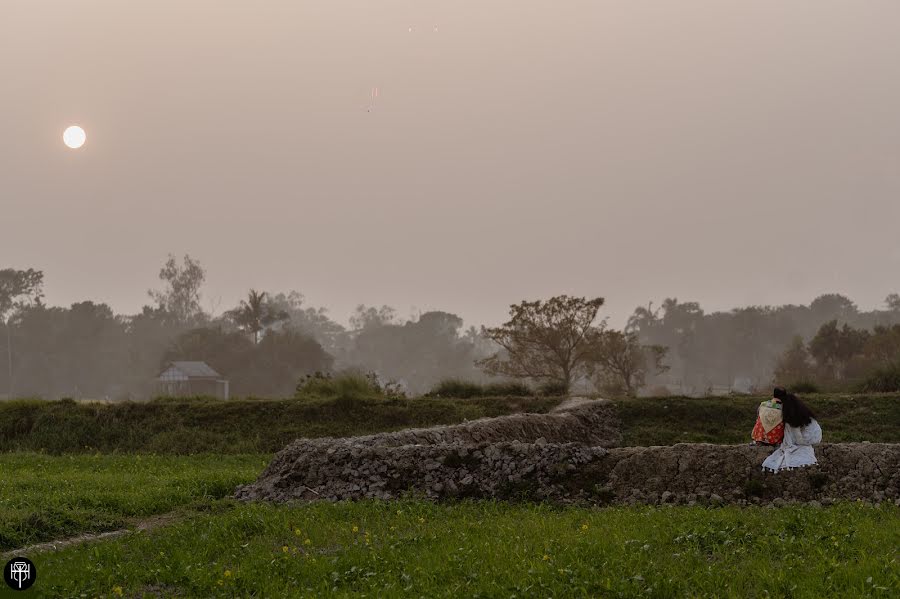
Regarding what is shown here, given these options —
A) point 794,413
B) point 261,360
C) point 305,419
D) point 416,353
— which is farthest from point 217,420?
point 416,353

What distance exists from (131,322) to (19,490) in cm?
9698

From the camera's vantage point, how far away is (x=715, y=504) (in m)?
14.1

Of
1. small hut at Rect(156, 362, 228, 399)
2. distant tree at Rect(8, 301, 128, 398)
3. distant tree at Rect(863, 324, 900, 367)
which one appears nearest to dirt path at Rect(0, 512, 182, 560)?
distant tree at Rect(863, 324, 900, 367)

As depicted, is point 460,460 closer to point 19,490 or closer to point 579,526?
point 579,526

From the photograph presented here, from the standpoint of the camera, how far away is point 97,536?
13.7m

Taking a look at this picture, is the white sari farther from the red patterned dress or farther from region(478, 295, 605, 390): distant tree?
region(478, 295, 605, 390): distant tree

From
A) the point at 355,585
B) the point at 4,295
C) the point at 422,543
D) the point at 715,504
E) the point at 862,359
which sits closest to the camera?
the point at 355,585

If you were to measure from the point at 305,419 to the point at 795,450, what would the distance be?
18.9m

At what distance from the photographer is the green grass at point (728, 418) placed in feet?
82.2

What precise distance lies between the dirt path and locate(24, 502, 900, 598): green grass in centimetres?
55

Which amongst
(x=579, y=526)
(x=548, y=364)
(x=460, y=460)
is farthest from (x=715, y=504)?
(x=548, y=364)

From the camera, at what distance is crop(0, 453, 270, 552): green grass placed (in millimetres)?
13938

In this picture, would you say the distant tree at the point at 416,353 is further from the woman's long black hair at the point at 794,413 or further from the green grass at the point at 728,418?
the woman's long black hair at the point at 794,413

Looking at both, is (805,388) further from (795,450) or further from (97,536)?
(97,536)
